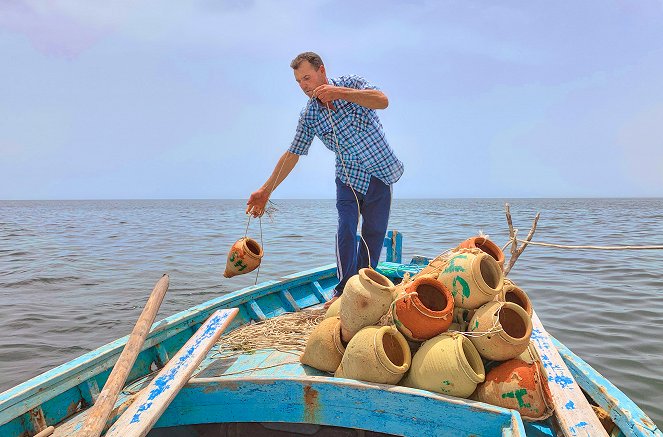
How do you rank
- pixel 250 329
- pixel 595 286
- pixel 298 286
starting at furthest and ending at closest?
pixel 595 286 → pixel 298 286 → pixel 250 329

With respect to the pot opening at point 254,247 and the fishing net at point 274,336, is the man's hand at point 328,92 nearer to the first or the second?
the pot opening at point 254,247

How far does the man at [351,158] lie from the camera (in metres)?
4.18

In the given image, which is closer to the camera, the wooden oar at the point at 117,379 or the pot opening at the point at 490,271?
the wooden oar at the point at 117,379

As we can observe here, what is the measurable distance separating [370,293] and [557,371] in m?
1.11

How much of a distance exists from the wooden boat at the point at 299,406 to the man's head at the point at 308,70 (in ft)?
7.83

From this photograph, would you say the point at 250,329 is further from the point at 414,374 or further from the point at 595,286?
the point at 595,286

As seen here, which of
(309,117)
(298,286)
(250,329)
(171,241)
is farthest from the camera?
(171,241)

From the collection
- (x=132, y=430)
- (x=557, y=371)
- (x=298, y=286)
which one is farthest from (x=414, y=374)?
(x=298, y=286)

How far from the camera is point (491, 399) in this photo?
219 cm

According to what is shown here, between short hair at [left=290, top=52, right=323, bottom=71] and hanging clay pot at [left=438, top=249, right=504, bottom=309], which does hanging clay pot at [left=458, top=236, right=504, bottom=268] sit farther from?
short hair at [left=290, top=52, right=323, bottom=71]

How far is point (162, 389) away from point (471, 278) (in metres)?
1.73

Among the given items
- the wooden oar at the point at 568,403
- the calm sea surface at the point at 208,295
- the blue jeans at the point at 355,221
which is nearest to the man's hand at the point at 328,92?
the blue jeans at the point at 355,221

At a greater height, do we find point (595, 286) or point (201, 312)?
point (201, 312)

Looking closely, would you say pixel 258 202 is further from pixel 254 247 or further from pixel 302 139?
pixel 302 139
